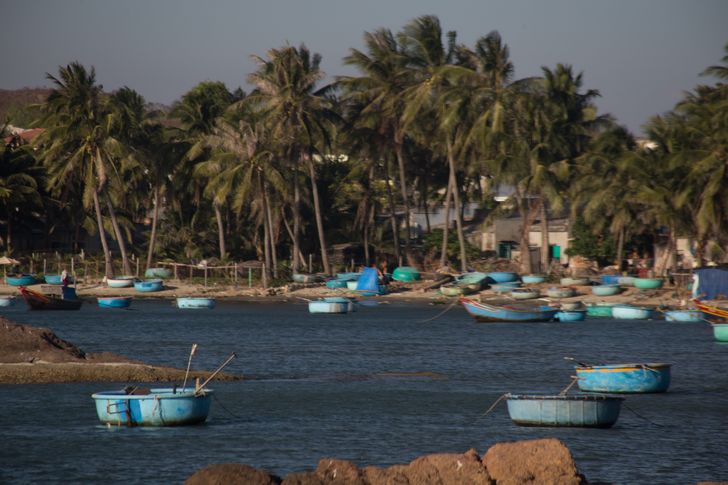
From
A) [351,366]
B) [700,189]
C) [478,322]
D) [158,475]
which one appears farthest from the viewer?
[700,189]

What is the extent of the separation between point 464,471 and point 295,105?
62.1 meters

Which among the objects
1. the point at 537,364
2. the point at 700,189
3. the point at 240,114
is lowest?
the point at 537,364

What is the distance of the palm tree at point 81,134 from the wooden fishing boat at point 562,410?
181ft

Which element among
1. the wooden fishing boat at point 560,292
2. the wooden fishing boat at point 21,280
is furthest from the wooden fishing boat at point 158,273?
the wooden fishing boat at point 560,292

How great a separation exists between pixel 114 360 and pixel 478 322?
107 ft

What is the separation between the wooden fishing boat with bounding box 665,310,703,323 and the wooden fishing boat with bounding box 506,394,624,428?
37.9 metres

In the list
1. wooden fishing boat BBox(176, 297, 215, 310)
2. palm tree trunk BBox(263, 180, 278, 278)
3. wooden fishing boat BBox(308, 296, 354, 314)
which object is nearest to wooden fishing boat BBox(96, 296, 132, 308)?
wooden fishing boat BBox(176, 297, 215, 310)

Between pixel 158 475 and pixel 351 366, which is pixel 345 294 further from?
pixel 158 475

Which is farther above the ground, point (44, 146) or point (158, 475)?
point (44, 146)

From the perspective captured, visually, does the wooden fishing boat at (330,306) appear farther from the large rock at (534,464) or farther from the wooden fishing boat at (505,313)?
the large rock at (534,464)

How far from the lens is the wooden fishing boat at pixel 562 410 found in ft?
83.5

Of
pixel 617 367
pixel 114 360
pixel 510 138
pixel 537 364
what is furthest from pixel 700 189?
pixel 114 360

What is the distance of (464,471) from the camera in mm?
16578

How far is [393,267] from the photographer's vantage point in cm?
8675
